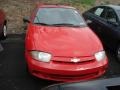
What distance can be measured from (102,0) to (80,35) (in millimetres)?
11955

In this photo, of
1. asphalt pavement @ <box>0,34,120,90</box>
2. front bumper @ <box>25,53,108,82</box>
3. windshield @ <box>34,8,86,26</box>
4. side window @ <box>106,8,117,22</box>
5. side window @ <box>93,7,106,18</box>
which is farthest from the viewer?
side window @ <box>93,7,106,18</box>

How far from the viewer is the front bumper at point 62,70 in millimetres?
5617

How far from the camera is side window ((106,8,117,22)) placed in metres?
8.56

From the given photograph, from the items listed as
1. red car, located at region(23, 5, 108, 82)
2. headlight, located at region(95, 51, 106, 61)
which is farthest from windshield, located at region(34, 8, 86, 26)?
headlight, located at region(95, 51, 106, 61)

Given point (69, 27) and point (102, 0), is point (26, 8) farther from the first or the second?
point (69, 27)

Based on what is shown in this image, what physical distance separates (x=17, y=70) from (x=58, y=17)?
1672mm

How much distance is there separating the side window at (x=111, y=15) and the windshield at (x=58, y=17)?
4.16 ft

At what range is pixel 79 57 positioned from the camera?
19.0 feet

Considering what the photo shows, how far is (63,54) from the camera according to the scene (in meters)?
5.80

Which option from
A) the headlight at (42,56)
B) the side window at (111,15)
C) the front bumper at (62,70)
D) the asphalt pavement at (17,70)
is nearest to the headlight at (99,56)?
the front bumper at (62,70)

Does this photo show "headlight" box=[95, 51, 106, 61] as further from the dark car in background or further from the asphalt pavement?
the dark car in background

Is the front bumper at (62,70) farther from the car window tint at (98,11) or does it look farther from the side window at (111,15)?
the car window tint at (98,11)

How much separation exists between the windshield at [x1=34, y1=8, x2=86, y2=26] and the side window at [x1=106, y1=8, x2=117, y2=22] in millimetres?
1268

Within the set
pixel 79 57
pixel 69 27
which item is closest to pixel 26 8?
pixel 69 27
